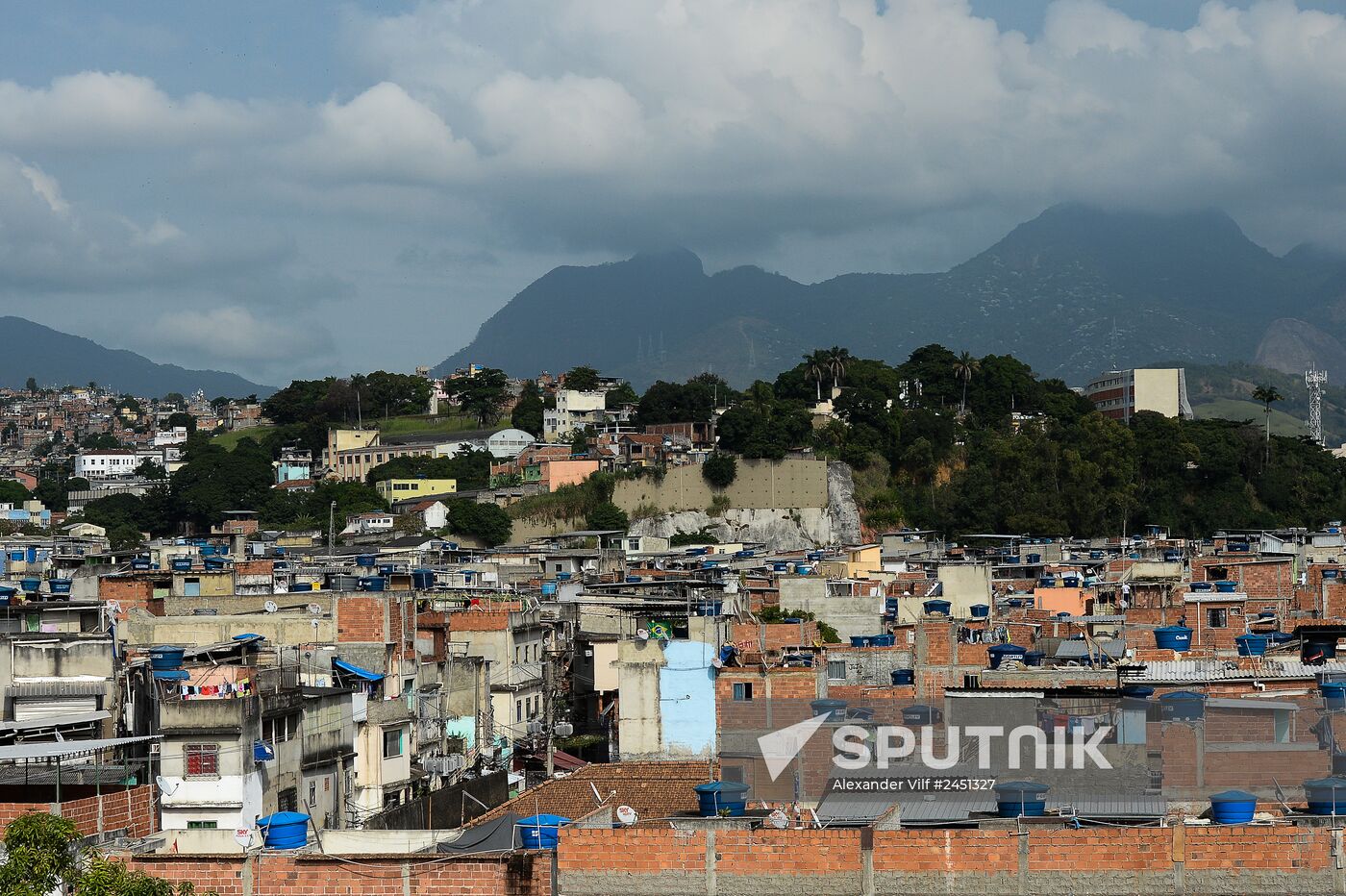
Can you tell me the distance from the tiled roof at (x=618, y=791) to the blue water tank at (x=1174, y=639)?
7.83m

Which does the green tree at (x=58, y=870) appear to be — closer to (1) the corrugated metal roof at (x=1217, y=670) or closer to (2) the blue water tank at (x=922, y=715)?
(2) the blue water tank at (x=922, y=715)

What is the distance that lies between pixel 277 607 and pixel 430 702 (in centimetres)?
601

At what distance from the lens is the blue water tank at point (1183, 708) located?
1680 centimetres

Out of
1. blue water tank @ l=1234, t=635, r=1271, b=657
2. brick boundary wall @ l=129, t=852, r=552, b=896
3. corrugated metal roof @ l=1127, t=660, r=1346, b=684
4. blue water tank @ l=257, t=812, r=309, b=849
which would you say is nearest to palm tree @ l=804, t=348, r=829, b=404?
blue water tank @ l=1234, t=635, r=1271, b=657

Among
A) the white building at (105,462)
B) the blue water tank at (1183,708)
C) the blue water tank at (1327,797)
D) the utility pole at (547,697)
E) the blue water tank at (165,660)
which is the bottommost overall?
the utility pole at (547,697)

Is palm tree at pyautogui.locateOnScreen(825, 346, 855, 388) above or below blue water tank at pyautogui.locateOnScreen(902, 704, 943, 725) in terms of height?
above

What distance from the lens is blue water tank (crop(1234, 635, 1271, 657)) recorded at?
84.4 ft

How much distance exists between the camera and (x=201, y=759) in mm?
18125

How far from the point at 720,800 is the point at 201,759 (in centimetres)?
617

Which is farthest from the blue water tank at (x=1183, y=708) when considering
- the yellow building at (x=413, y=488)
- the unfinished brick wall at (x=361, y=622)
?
the yellow building at (x=413, y=488)

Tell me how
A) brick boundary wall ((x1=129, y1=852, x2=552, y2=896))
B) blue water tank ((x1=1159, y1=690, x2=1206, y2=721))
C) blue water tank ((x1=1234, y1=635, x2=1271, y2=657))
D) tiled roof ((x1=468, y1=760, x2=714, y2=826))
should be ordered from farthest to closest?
blue water tank ((x1=1234, y1=635, x2=1271, y2=657)) < tiled roof ((x1=468, y1=760, x2=714, y2=826)) < blue water tank ((x1=1159, y1=690, x2=1206, y2=721)) < brick boundary wall ((x1=129, y1=852, x2=552, y2=896))

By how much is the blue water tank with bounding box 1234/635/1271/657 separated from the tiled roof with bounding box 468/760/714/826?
7.98 meters

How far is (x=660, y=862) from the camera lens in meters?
12.6

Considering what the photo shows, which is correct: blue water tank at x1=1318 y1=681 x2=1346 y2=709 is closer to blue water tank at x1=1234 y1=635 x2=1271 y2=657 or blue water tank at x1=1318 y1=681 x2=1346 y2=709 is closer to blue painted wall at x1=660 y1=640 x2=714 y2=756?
blue water tank at x1=1234 y1=635 x2=1271 y2=657
